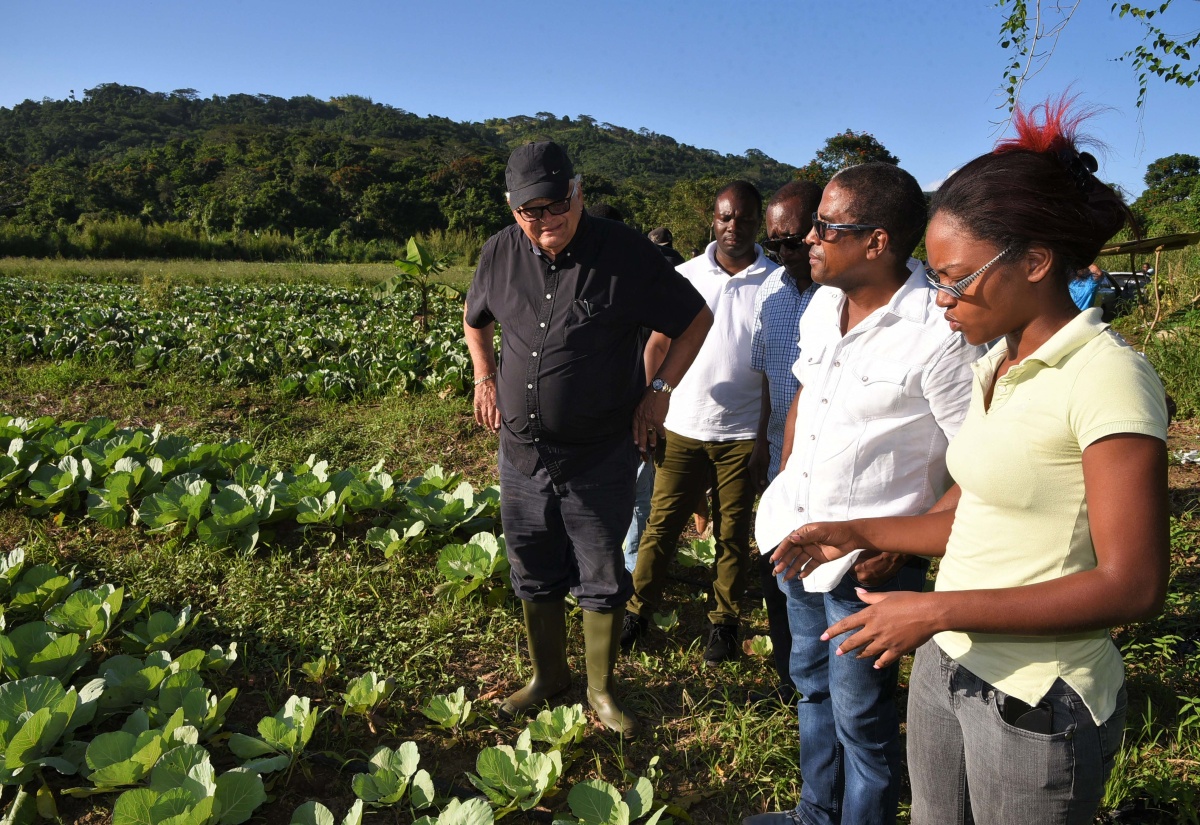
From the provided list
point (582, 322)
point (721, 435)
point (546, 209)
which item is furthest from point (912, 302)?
point (721, 435)

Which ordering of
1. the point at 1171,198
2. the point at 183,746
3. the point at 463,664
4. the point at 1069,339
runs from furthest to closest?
the point at 1171,198
the point at 463,664
the point at 183,746
the point at 1069,339

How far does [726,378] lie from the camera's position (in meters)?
3.06

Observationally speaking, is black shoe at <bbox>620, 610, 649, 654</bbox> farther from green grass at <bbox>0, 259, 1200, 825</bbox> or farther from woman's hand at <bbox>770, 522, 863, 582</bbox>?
woman's hand at <bbox>770, 522, 863, 582</bbox>

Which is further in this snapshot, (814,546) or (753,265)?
(753,265)

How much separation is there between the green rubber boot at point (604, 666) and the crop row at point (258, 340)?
4.56m

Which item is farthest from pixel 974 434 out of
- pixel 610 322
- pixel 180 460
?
pixel 180 460

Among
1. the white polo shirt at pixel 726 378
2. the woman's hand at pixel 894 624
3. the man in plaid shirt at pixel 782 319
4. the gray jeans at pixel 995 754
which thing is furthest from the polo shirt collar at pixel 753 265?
the woman's hand at pixel 894 624

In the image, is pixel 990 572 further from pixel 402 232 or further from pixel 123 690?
pixel 402 232

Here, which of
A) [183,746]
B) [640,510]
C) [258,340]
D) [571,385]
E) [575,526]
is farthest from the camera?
[258,340]

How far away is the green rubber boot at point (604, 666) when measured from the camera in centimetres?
262

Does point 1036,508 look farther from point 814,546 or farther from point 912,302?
point 912,302

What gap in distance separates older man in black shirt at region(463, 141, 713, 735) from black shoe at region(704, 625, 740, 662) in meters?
0.54

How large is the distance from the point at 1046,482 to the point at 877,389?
1.88ft

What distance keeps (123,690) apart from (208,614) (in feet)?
2.30
